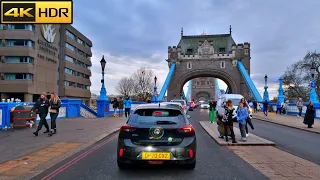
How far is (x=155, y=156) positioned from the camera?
569cm

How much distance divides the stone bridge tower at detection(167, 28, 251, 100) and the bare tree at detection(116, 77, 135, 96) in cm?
921

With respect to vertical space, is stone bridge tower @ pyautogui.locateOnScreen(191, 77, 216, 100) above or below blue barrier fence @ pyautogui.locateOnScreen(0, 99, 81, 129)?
above

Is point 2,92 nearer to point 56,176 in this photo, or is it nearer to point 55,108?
point 55,108

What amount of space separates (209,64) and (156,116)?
201 ft

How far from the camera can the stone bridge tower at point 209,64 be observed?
211ft

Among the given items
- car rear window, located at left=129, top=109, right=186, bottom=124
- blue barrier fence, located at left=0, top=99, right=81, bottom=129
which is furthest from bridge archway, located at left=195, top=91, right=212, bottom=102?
car rear window, located at left=129, top=109, right=186, bottom=124

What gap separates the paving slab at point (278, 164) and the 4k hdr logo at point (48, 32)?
50990 mm

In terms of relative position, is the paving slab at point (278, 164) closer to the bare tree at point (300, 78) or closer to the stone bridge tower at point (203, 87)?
the bare tree at point (300, 78)

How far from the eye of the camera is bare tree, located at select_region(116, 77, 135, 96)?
66.9 m

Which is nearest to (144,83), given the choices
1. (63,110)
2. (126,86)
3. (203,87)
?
(126,86)

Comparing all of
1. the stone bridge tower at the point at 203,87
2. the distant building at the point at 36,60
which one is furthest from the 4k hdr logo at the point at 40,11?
the stone bridge tower at the point at 203,87

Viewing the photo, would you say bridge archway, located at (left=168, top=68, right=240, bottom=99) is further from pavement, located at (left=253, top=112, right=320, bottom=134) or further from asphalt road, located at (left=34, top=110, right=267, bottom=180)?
asphalt road, located at (left=34, top=110, right=267, bottom=180)

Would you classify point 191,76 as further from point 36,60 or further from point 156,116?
point 156,116

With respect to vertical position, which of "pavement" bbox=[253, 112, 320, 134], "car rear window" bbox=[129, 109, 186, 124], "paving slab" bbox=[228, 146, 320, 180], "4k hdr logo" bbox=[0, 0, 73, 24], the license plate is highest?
"4k hdr logo" bbox=[0, 0, 73, 24]
